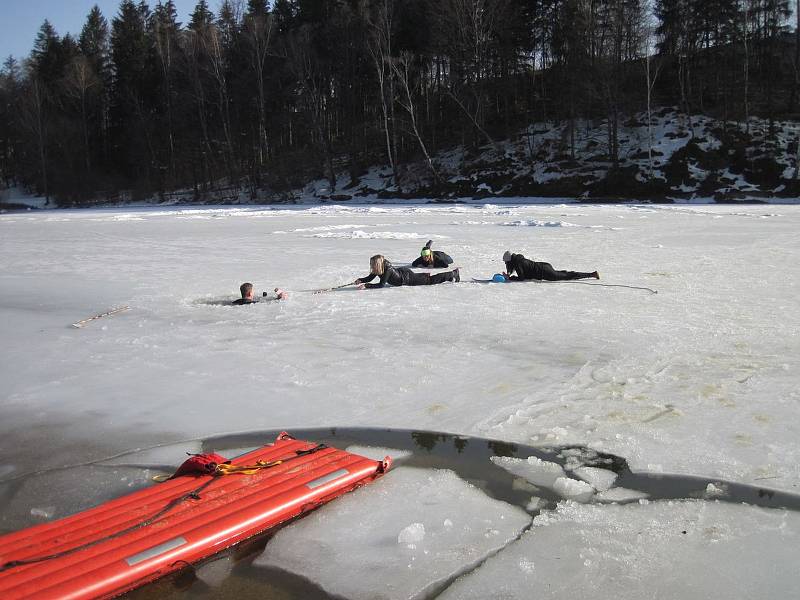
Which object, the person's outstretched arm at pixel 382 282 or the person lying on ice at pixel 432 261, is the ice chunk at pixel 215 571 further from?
the person lying on ice at pixel 432 261

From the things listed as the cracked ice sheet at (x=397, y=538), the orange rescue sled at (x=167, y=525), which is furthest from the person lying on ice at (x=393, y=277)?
the cracked ice sheet at (x=397, y=538)

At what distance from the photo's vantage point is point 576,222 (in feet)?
57.6

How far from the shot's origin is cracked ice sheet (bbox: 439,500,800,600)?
239cm

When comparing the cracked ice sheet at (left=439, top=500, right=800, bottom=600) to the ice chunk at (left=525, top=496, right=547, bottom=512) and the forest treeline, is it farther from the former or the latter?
the forest treeline

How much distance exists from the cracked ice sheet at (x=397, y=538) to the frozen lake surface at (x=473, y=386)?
0.06ft

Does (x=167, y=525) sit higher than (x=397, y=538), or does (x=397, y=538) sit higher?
(x=167, y=525)

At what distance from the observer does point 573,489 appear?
3.20m

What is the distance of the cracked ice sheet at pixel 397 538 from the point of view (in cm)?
254

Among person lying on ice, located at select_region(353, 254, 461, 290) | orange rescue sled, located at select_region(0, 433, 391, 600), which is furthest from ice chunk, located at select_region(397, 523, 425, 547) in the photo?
person lying on ice, located at select_region(353, 254, 461, 290)

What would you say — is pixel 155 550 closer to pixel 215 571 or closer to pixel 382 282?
pixel 215 571

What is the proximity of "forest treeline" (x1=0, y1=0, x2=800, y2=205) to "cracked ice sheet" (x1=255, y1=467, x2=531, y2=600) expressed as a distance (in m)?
28.0

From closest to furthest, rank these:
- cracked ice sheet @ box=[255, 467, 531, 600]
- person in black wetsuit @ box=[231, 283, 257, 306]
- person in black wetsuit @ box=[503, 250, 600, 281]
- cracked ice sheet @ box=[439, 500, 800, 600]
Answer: cracked ice sheet @ box=[439, 500, 800, 600], cracked ice sheet @ box=[255, 467, 531, 600], person in black wetsuit @ box=[231, 283, 257, 306], person in black wetsuit @ box=[503, 250, 600, 281]

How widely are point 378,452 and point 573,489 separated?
1140 millimetres

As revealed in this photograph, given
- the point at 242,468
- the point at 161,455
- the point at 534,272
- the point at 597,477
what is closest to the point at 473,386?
the point at 597,477
